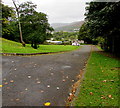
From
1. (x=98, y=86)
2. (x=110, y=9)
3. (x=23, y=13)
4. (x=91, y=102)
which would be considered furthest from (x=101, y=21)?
(x=23, y=13)

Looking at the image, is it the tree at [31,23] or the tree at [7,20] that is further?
the tree at [31,23]

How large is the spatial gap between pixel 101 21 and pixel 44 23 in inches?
611

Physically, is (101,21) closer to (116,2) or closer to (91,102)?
(116,2)

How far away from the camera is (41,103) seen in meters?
2.71

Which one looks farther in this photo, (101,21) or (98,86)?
(101,21)

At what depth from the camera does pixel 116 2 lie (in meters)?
8.10

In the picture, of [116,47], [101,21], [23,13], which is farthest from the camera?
[23,13]

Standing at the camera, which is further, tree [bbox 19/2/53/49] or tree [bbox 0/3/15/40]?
tree [bbox 19/2/53/49]

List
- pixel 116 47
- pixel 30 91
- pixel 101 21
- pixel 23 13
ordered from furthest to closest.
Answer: pixel 23 13 → pixel 116 47 → pixel 101 21 → pixel 30 91

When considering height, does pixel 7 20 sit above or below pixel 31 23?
below

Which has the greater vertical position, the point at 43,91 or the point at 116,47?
the point at 116,47

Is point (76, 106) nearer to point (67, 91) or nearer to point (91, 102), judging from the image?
point (91, 102)

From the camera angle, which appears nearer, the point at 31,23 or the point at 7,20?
the point at 7,20

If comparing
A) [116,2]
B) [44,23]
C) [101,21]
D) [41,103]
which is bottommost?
[41,103]
